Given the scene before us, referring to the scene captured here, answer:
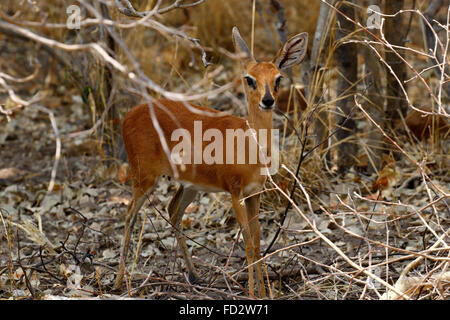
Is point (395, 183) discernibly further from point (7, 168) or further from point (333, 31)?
point (7, 168)

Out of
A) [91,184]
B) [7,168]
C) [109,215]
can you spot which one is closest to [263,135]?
[109,215]

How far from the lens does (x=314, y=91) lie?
5.86 m

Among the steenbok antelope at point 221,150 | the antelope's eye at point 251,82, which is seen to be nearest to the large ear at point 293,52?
the steenbok antelope at point 221,150

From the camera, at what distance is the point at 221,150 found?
475 centimetres

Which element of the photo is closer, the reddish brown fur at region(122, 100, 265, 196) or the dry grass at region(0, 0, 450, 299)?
the dry grass at region(0, 0, 450, 299)

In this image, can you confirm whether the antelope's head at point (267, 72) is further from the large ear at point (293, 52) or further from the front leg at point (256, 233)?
Result: the front leg at point (256, 233)

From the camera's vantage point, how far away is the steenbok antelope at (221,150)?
179 inches

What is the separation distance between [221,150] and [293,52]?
819 mm

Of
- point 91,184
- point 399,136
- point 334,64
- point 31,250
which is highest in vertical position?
point 334,64

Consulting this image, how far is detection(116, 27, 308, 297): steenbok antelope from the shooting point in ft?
14.9

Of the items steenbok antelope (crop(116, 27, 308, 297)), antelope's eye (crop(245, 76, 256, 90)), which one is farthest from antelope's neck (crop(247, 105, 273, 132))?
antelope's eye (crop(245, 76, 256, 90))

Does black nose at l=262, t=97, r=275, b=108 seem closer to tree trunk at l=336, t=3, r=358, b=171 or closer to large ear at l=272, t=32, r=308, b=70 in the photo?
large ear at l=272, t=32, r=308, b=70
